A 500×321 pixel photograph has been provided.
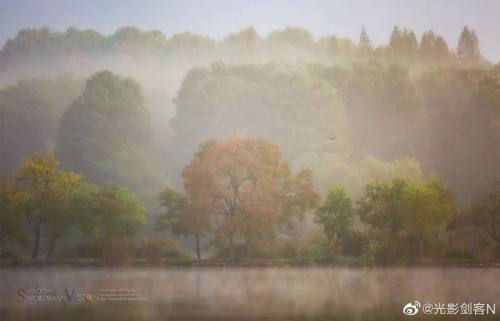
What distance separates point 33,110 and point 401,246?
700 cm

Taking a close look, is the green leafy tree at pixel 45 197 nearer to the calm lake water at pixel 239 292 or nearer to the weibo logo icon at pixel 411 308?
the calm lake water at pixel 239 292

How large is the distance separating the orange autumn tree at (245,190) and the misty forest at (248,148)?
0.08 ft

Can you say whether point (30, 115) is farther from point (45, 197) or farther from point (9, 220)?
point (9, 220)

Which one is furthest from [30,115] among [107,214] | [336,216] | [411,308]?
[411,308]

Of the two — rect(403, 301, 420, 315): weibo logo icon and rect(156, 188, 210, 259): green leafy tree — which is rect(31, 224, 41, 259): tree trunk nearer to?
rect(156, 188, 210, 259): green leafy tree

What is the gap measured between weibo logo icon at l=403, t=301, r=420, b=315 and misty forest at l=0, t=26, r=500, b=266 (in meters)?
1.70

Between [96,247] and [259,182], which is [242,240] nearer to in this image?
[259,182]

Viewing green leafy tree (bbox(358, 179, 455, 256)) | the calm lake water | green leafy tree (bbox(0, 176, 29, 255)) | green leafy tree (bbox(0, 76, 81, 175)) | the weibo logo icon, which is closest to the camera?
the calm lake water

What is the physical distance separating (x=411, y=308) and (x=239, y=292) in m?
2.55

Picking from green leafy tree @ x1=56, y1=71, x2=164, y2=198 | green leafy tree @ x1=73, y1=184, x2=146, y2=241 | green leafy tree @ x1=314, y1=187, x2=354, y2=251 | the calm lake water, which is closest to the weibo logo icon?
the calm lake water

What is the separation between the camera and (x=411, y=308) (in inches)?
354

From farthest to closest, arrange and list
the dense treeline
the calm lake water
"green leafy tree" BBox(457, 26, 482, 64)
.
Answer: the dense treeline < "green leafy tree" BBox(457, 26, 482, 64) < the calm lake water

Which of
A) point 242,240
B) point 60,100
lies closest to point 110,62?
point 60,100

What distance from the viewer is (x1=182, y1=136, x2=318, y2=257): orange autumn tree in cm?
1062
